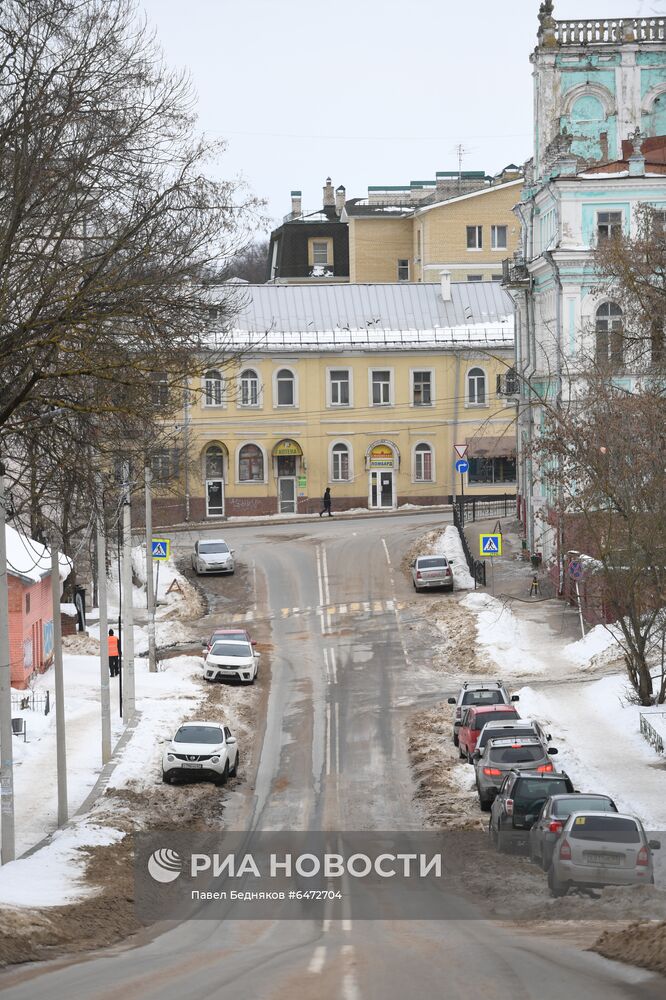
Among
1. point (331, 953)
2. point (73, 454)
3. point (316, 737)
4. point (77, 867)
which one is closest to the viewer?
point (331, 953)

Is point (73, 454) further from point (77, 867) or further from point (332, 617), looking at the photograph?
point (332, 617)

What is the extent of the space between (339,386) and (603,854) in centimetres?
5205

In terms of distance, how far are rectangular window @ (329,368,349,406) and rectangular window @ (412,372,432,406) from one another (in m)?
3.38

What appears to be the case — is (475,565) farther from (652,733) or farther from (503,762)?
(503,762)

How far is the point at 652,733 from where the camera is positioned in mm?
29531

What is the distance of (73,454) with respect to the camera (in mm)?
16062

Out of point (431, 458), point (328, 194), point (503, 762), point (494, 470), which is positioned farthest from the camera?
point (328, 194)

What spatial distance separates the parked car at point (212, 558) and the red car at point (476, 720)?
25275 mm

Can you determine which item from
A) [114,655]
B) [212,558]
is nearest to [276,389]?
[212,558]

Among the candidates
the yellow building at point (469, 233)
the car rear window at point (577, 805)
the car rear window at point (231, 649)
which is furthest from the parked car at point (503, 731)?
the yellow building at point (469, 233)

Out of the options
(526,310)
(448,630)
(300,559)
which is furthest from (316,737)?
(526,310)

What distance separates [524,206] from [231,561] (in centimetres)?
1842

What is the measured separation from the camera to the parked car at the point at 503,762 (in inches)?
968

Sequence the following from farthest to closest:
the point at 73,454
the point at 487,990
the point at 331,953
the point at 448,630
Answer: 1. the point at 448,630
2. the point at 73,454
3. the point at 331,953
4. the point at 487,990
